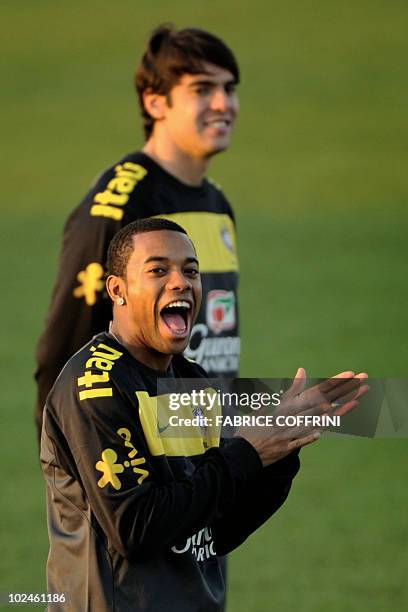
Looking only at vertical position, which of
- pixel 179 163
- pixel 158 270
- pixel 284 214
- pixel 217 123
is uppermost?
pixel 284 214

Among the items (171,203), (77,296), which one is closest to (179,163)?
(171,203)

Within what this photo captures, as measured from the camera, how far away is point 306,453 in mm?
8891

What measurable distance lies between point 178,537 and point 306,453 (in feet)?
17.3

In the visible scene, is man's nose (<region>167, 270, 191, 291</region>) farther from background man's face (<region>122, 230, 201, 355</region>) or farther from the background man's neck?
the background man's neck

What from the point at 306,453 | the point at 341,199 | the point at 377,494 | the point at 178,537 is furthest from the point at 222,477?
the point at 341,199

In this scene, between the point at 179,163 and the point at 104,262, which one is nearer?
the point at 104,262

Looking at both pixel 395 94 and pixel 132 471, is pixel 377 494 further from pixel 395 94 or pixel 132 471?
pixel 395 94

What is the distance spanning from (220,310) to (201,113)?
0.74m

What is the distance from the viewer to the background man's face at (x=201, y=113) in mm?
5684

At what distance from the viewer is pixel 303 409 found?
3711mm

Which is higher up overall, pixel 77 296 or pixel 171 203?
pixel 171 203

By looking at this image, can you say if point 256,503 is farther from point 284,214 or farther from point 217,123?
point 284,214

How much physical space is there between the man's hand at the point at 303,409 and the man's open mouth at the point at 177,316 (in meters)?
0.31

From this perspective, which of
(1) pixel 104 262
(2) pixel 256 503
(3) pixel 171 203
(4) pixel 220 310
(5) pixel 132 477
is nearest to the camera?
(5) pixel 132 477
